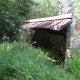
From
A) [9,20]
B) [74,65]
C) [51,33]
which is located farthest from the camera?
[51,33]

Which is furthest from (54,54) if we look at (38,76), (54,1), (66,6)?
(66,6)

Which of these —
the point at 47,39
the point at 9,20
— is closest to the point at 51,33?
the point at 47,39

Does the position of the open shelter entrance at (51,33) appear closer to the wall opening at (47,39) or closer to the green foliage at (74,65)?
the wall opening at (47,39)

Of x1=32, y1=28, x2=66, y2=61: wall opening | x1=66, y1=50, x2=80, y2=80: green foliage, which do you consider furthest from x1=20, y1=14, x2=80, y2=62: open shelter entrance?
x1=66, y1=50, x2=80, y2=80: green foliage

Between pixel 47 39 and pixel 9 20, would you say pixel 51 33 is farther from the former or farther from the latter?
pixel 9 20

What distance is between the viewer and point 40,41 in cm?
944

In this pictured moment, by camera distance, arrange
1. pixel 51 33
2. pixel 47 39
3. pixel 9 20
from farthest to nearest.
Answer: pixel 47 39 < pixel 51 33 < pixel 9 20

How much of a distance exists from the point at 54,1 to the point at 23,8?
22.9 ft

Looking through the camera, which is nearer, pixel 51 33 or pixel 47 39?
pixel 51 33

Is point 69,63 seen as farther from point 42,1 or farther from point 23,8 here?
point 42,1

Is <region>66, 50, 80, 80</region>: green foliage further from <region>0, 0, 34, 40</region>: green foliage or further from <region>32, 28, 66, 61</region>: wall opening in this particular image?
<region>0, 0, 34, 40</region>: green foliage

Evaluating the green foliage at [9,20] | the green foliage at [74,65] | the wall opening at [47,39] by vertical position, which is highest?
the green foliage at [9,20]

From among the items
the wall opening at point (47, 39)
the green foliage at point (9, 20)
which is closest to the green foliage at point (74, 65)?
the wall opening at point (47, 39)

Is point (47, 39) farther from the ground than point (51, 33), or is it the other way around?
point (51, 33)
